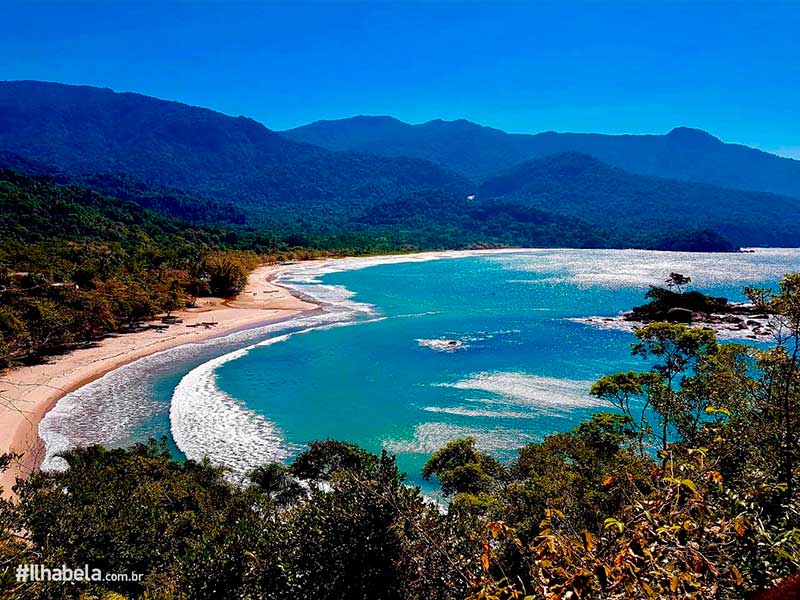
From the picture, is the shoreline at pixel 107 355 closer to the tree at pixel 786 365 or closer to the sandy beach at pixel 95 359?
the sandy beach at pixel 95 359

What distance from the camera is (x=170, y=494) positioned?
1209cm

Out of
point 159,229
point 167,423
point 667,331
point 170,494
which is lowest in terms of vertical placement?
point 167,423

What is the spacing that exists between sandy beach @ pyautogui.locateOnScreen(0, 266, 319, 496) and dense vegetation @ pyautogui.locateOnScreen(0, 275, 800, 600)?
2608mm

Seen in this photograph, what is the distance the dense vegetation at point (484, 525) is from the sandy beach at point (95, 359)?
2608 millimetres

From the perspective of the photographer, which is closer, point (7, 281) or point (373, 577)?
point (373, 577)

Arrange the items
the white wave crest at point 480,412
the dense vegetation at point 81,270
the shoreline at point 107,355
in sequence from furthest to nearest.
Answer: the dense vegetation at point 81,270 → the white wave crest at point 480,412 → the shoreline at point 107,355

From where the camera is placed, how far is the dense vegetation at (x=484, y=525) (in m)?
2.51

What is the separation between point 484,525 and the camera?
23.6 feet

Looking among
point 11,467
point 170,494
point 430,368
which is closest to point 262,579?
point 170,494

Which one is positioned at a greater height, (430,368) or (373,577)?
(373,577)

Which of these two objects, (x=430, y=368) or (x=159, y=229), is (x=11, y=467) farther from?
(x=159, y=229)

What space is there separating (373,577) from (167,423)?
802 inches

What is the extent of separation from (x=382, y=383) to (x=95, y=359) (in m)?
19.8

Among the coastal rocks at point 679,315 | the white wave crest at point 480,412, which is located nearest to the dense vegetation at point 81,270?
the white wave crest at point 480,412
